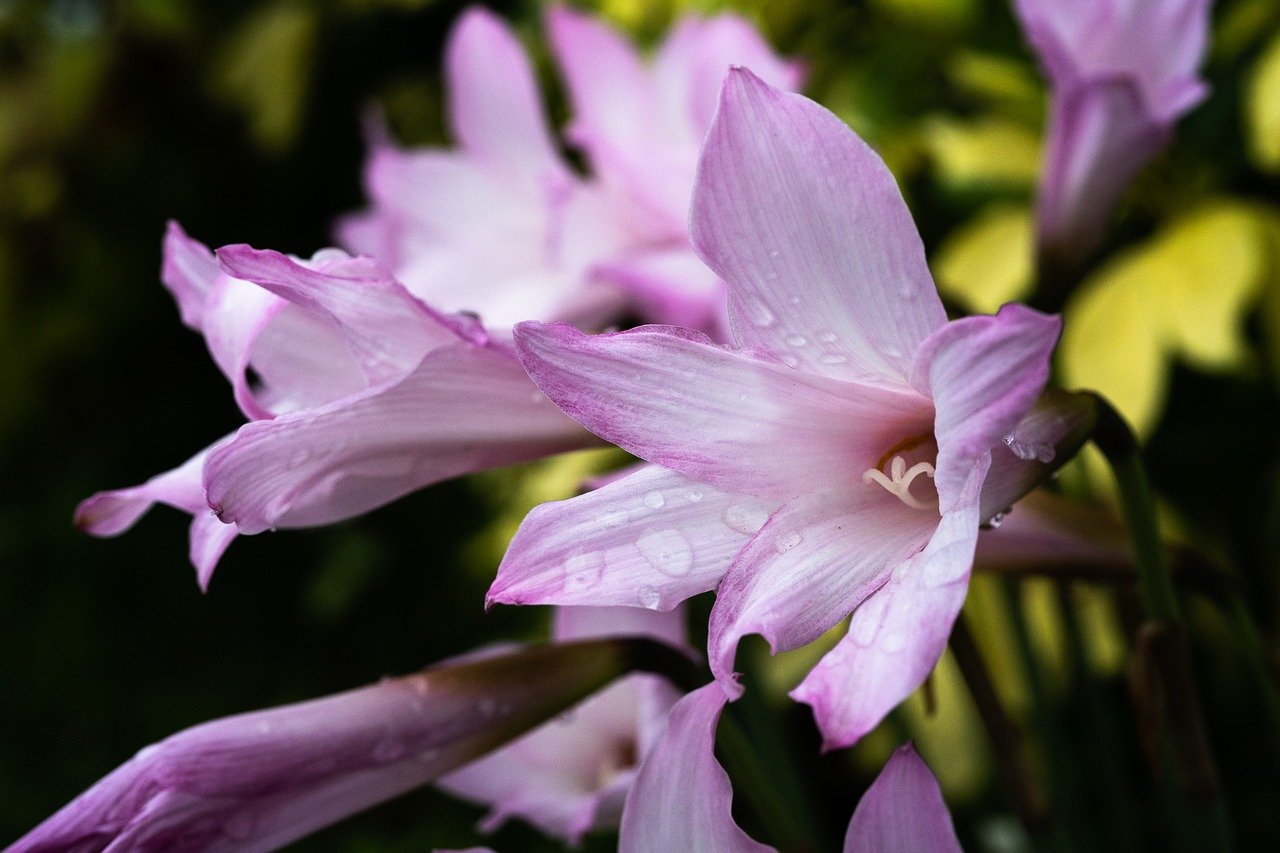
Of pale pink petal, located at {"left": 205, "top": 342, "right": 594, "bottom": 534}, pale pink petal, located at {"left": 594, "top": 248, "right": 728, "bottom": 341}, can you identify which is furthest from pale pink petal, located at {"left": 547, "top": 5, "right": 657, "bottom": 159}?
pale pink petal, located at {"left": 205, "top": 342, "right": 594, "bottom": 534}

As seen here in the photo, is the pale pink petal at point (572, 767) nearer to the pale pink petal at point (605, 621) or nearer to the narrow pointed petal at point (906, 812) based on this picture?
the pale pink petal at point (605, 621)

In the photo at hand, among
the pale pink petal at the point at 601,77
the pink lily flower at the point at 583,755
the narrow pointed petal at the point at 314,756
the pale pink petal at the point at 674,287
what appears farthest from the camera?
the pale pink petal at the point at 601,77

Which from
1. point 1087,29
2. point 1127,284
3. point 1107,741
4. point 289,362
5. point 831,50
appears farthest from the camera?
point 831,50

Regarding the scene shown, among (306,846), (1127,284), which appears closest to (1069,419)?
(1127,284)

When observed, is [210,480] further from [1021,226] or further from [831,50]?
[831,50]

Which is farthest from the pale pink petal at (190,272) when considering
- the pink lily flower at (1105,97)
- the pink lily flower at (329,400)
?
the pink lily flower at (1105,97)

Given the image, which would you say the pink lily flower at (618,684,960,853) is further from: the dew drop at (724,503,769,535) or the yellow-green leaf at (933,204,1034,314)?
the yellow-green leaf at (933,204,1034,314)
